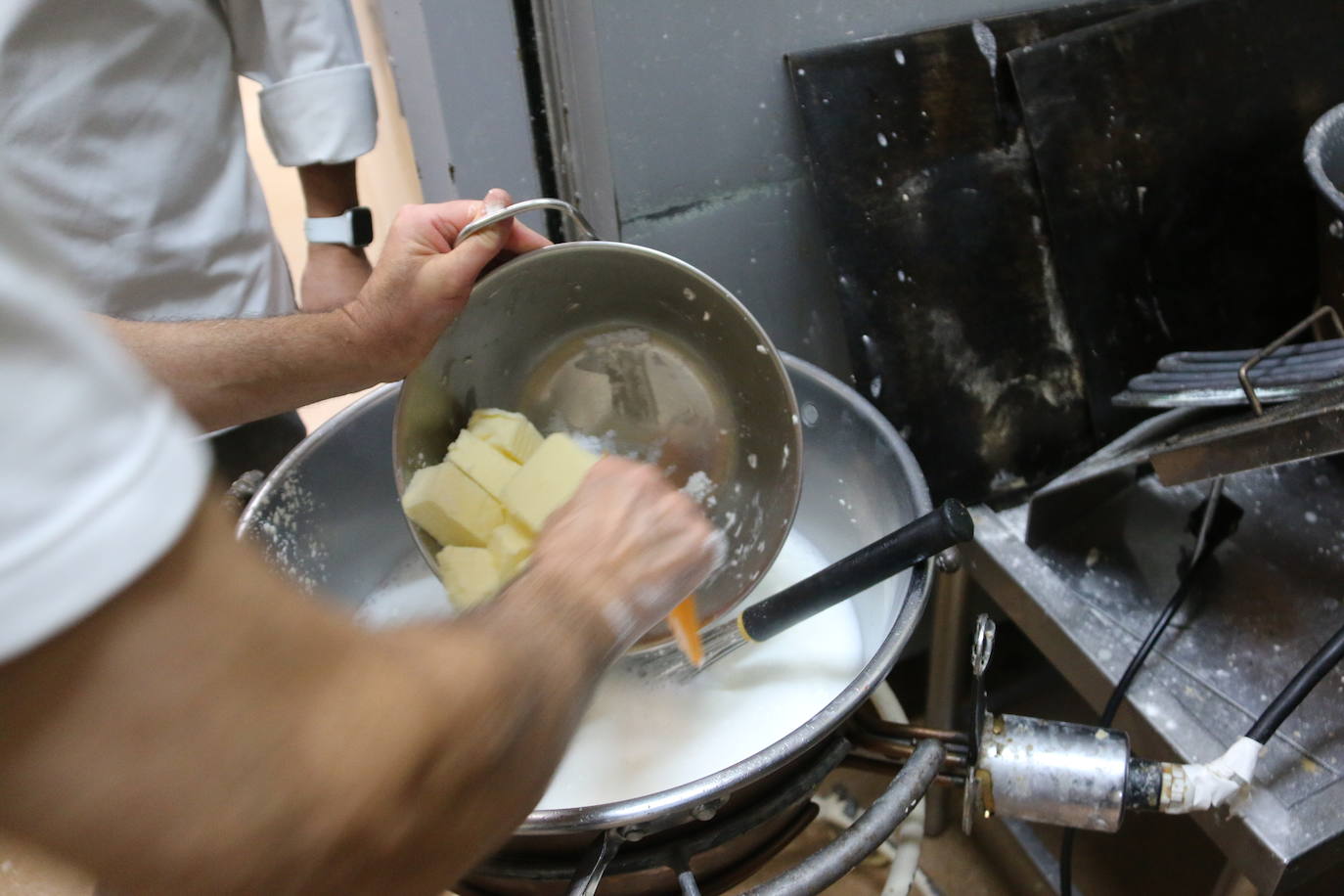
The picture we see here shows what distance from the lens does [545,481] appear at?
1.97 ft

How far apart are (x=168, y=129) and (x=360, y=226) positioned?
220 mm

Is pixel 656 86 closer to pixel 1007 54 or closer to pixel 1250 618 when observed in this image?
pixel 1007 54

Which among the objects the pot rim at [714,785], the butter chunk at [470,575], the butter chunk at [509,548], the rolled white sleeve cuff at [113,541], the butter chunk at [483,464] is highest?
the rolled white sleeve cuff at [113,541]

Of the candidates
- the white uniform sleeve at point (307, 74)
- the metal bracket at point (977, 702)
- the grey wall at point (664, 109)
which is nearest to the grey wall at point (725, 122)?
the grey wall at point (664, 109)

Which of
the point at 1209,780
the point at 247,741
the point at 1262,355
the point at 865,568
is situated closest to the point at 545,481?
the point at 865,568

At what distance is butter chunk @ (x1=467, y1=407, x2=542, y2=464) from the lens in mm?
649

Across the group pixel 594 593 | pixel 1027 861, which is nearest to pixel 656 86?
pixel 594 593

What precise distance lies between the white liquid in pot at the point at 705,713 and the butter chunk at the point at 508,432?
14cm

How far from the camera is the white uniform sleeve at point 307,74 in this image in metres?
0.88

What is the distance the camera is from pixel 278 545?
68 centimetres

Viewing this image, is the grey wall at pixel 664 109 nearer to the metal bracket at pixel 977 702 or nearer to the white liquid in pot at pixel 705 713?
the white liquid in pot at pixel 705 713

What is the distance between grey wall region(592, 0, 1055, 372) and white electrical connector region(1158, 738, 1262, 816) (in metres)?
0.55

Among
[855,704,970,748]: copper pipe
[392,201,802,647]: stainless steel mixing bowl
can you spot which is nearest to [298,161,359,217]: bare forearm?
[392,201,802,647]: stainless steel mixing bowl

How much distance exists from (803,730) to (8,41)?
771 mm
